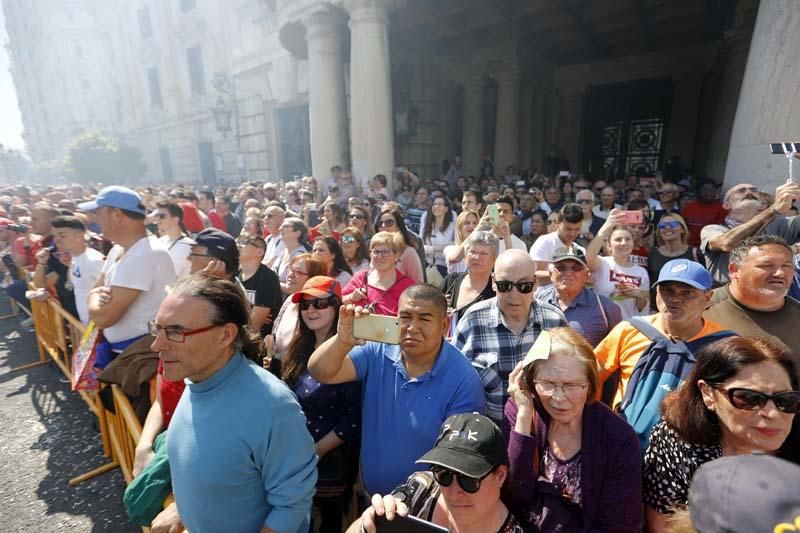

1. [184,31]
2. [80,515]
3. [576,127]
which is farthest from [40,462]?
[184,31]

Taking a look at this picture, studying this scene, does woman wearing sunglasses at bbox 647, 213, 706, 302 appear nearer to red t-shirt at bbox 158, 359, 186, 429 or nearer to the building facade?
red t-shirt at bbox 158, 359, 186, 429

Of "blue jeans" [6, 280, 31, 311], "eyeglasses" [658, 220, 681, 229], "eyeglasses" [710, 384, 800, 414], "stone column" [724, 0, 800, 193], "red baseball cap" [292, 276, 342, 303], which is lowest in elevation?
"blue jeans" [6, 280, 31, 311]

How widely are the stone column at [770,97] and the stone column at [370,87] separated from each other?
6778 millimetres

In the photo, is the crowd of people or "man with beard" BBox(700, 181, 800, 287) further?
"man with beard" BBox(700, 181, 800, 287)

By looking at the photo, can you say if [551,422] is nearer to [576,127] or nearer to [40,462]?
[40,462]

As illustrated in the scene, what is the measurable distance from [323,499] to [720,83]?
17398 mm

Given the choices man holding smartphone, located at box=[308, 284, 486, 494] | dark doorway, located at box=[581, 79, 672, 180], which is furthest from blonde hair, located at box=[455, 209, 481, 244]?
dark doorway, located at box=[581, 79, 672, 180]

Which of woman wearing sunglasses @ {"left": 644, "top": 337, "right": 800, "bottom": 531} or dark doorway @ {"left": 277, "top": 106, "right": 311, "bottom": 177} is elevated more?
dark doorway @ {"left": 277, "top": 106, "right": 311, "bottom": 177}

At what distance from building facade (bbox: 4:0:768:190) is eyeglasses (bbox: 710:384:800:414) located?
923cm

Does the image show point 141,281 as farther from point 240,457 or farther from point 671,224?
point 671,224

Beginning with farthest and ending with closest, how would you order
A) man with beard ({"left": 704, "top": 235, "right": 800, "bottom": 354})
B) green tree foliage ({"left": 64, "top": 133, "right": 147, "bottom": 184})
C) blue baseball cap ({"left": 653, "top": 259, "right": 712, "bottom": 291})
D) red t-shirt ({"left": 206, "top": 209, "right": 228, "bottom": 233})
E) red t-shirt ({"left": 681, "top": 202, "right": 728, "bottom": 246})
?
green tree foliage ({"left": 64, "top": 133, "right": 147, "bottom": 184})
red t-shirt ({"left": 206, "top": 209, "right": 228, "bottom": 233})
red t-shirt ({"left": 681, "top": 202, "right": 728, "bottom": 246})
man with beard ({"left": 704, "top": 235, "right": 800, "bottom": 354})
blue baseball cap ({"left": 653, "top": 259, "right": 712, "bottom": 291})

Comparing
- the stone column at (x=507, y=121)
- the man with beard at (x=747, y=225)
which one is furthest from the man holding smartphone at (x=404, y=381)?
the stone column at (x=507, y=121)

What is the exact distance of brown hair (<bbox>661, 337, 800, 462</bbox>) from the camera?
1.57 m

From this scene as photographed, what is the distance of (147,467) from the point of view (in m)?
2.01
